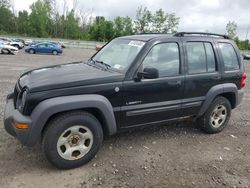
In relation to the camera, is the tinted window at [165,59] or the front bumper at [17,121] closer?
the front bumper at [17,121]

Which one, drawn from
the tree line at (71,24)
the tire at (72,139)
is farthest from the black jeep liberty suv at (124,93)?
the tree line at (71,24)

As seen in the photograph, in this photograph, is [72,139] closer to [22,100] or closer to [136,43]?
[22,100]

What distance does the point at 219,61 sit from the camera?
4359mm

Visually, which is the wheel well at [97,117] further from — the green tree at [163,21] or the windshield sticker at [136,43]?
the green tree at [163,21]

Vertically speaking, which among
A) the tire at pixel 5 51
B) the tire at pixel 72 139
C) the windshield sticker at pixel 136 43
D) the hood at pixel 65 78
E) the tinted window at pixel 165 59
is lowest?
the tire at pixel 5 51

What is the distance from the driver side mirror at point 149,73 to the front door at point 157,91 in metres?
0.09

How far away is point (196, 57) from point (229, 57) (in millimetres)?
911

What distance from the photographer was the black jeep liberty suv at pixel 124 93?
3.02 metres

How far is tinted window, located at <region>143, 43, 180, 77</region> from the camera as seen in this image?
12.1 ft

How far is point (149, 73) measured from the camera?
11.0 feet

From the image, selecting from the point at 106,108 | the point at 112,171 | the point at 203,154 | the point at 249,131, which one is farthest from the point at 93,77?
the point at 249,131

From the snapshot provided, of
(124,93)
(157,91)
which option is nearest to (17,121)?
(124,93)

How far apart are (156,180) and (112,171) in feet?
2.01

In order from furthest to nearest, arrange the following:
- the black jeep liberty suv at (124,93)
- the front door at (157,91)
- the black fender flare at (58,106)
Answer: the front door at (157,91)
the black jeep liberty suv at (124,93)
the black fender flare at (58,106)
